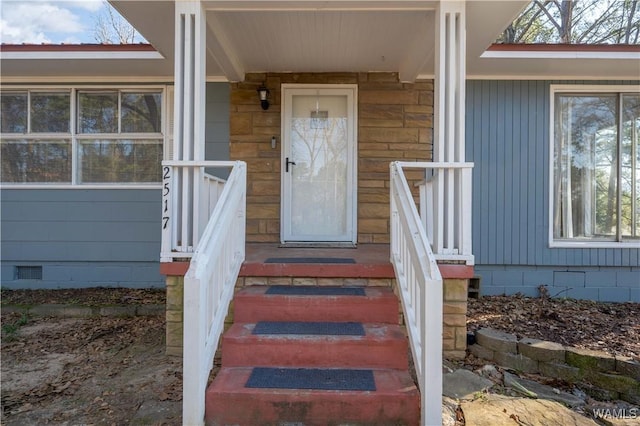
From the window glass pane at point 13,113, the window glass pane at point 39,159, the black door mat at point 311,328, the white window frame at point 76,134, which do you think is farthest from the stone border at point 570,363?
the window glass pane at point 13,113

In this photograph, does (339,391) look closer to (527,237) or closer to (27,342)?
(27,342)

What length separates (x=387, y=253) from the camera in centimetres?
398

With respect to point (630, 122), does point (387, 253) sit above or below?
below

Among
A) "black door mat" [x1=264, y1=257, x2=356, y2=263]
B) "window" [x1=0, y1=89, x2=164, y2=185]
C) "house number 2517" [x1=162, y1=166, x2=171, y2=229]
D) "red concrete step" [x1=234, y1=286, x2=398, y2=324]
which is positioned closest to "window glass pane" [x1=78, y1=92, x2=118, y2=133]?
"window" [x1=0, y1=89, x2=164, y2=185]

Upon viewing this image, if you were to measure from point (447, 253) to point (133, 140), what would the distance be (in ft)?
13.4

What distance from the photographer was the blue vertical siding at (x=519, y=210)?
484cm

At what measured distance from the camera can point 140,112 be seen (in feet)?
16.3

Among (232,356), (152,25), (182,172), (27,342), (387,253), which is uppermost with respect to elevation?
(152,25)

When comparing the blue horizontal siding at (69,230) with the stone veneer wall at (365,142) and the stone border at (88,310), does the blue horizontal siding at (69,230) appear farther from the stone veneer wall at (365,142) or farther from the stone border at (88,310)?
the stone veneer wall at (365,142)

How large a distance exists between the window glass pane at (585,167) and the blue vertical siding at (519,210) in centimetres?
21

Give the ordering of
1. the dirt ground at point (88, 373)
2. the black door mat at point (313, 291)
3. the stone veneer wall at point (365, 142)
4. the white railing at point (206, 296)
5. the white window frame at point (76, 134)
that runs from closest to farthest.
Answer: the white railing at point (206, 296)
the dirt ground at point (88, 373)
the black door mat at point (313, 291)
the stone veneer wall at point (365, 142)
the white window frame at point (76, 134)

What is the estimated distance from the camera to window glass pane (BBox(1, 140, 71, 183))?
16.4 feet

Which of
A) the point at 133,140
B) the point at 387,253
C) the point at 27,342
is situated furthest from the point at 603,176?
the point at 27,342

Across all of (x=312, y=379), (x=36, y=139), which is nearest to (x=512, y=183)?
(x=312, y=379)
